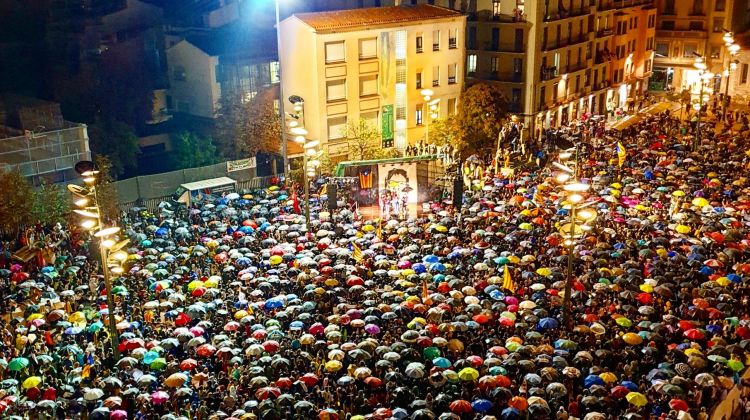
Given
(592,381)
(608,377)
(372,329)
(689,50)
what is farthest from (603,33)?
(592,381)

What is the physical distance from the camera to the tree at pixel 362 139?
47.8m

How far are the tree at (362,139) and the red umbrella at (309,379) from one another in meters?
27.2

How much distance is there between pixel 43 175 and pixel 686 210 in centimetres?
3104

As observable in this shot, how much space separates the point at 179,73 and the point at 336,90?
13965mm

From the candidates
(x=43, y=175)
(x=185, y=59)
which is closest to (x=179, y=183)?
(x=43, y=175)

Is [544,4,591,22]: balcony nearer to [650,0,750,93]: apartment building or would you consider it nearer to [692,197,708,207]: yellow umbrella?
[650,0,750,93]: apartment building

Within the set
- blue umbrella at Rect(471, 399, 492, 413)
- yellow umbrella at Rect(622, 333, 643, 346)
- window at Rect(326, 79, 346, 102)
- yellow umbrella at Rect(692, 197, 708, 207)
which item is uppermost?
window at Rect(326, 79, 346, 102)

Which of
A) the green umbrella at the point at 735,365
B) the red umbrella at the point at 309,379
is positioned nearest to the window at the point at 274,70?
the red umbrella at the point at 309,379

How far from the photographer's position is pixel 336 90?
161 feet

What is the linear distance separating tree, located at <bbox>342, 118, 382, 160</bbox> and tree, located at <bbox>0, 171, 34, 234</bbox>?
19106mm

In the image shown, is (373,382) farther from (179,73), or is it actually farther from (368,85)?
(179,73)

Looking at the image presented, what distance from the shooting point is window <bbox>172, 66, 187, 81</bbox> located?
56406 millimetres

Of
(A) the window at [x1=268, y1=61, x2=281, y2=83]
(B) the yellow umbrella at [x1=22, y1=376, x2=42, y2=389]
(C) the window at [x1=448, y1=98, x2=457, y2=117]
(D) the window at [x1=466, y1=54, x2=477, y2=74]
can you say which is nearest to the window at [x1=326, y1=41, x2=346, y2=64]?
(A) the window at [x1=268, y1=61, x2=281, y2=83]

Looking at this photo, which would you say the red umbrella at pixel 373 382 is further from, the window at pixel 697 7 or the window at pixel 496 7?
the window at pixel 697 7
